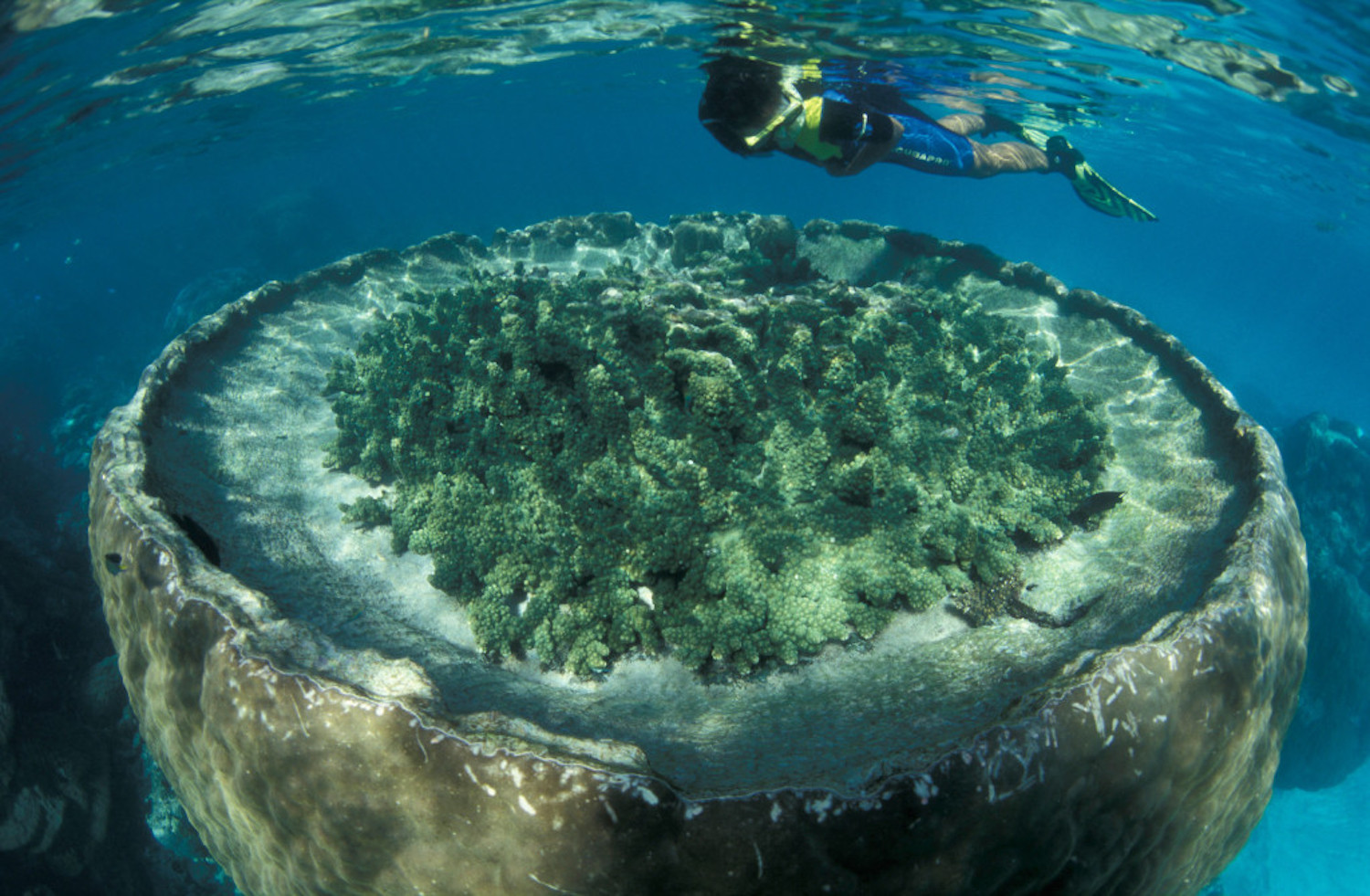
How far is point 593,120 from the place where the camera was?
189ft

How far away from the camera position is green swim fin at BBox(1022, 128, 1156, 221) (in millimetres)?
9430

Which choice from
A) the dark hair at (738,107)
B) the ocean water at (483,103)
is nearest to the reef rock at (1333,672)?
the ocean water at (483,103)

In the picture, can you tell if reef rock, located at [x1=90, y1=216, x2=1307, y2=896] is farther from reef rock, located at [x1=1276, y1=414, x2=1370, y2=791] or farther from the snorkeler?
reef rock, located at [x1=1276, y1=414, x2=1370, y2=791]

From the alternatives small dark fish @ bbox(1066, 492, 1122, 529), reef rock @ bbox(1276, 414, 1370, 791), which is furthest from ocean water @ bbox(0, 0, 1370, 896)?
small dark fish @ bbox(1066, 492, 1122, 529)

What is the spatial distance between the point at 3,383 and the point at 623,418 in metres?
29.8

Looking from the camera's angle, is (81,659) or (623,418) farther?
(81,659)

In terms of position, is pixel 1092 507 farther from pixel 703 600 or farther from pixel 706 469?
pixel 703 600

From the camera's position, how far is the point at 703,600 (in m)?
3.73

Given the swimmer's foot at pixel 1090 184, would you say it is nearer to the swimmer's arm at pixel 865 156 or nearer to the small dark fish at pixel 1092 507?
the swimmer's arm at pixel 865 156

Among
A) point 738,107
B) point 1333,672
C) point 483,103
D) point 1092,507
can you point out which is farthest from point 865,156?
point 483,103

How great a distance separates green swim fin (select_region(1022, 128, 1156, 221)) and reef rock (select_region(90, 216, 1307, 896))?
3.58m

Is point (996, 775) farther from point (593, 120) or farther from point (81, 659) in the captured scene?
point (593, 120)

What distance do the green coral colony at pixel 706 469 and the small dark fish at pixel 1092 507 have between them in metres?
0.09

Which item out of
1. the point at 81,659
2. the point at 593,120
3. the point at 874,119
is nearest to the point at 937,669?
the point at 874,119
